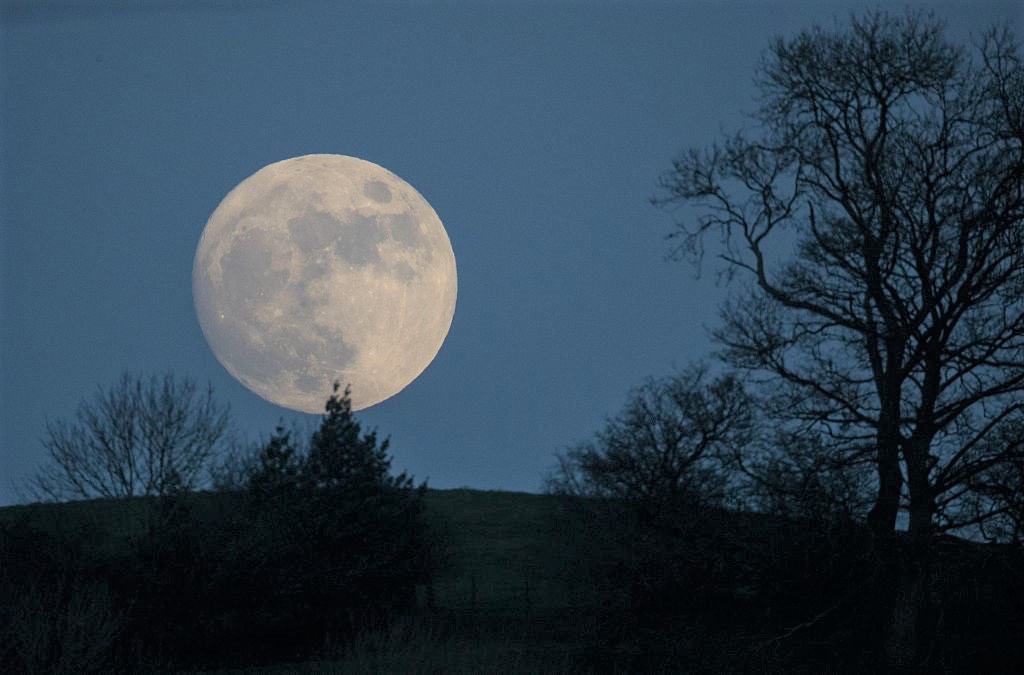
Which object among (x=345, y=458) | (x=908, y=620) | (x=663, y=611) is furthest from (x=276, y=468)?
(x=908, y=620)

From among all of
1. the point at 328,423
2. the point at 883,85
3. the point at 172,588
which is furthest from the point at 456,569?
the point at 883,85

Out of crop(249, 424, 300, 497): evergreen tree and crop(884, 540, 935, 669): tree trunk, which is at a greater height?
crop(249, 424, 300, 497): evergreen tree

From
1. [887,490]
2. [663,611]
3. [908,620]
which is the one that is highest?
[887,490]

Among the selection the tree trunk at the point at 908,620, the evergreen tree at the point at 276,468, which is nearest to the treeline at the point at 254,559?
the evergreen tree at the point at 276,468

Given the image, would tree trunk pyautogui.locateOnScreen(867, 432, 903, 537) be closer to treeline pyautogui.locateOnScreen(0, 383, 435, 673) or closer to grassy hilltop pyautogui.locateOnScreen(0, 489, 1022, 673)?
grassy hilltop pyautogui.locateOnScreen(0, 489, 1022, 673)

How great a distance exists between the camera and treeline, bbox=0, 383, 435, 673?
984 inches

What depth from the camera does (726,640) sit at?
25.0 metres

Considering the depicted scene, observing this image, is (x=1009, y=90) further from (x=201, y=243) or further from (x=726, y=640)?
(x=201, y=243)

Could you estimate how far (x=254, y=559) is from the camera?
2692 cm

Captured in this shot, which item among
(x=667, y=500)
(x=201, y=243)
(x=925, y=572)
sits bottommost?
(x=925, y=572)

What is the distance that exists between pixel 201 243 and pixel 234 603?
11.4m

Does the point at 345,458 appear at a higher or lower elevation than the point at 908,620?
higher

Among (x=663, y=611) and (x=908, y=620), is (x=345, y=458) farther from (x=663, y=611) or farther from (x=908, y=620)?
(x=908, y=620)

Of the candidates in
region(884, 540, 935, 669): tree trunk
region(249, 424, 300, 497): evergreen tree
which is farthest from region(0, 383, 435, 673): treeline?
region(884, 540, 935, 669): tree trunk
